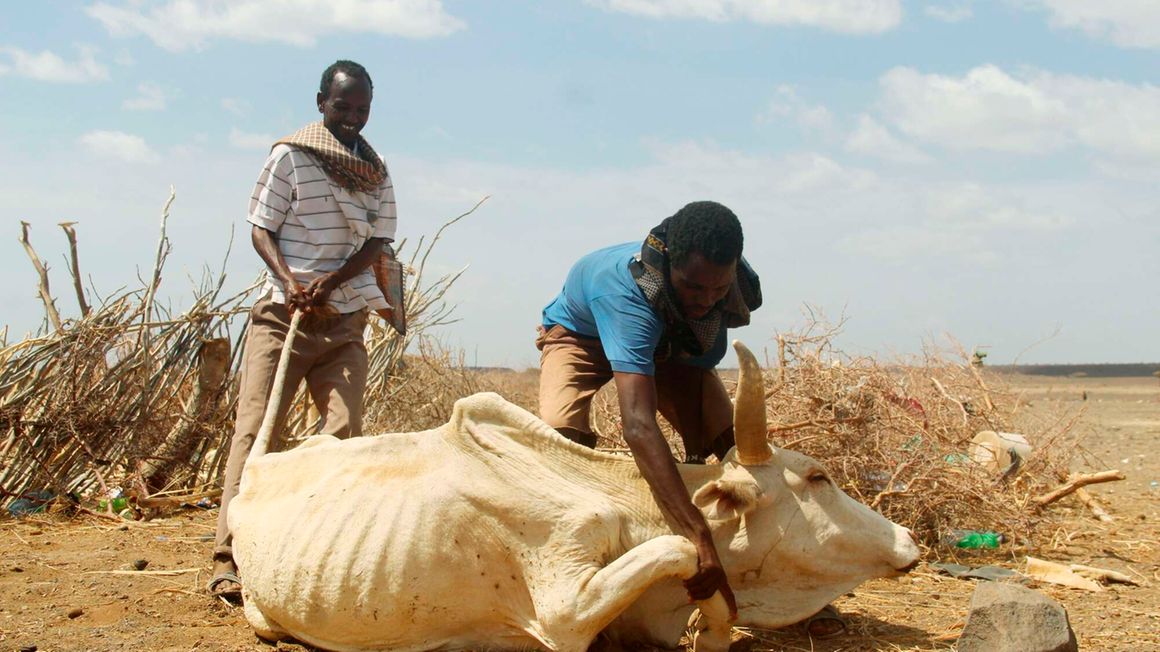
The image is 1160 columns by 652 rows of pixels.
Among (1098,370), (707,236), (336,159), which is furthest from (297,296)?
(1098,370)

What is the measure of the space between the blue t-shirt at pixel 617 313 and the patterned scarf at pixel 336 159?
1.05 meters

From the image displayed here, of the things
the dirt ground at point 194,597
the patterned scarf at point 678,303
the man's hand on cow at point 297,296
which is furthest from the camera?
the man's hand on cow at point 297,296

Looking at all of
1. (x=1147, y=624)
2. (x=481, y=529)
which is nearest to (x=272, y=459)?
(x=481, y=529)

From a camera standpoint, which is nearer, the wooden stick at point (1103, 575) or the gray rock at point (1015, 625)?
the gray rock at point (1015, 625)

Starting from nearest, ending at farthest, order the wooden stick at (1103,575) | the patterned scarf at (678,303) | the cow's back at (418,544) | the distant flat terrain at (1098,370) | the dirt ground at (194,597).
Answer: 1. the cow's back at (418,544)
2. the patterned scarf at (678,303)
3. the dirt ground at (194,597)
4. the wooden stick at (1103,575)
5. the distant flat terrain at (1098,370)

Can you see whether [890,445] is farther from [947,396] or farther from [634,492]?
[634,492]

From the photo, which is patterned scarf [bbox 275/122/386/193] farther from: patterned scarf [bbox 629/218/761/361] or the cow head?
the cow head

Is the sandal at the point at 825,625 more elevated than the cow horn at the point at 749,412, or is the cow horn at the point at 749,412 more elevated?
the cow horn at the point at 749,412

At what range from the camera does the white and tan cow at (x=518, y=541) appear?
10.9ft

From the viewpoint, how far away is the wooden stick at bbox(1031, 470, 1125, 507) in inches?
242

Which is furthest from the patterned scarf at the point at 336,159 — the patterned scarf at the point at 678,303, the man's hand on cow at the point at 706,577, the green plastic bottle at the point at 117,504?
the green plastic bottle at the point at 117,504

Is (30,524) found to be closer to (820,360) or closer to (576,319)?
(576,319)

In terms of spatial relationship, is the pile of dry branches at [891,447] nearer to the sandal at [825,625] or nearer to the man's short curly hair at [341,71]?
the sandal at [825,625]

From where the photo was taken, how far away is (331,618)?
11.2 feet
